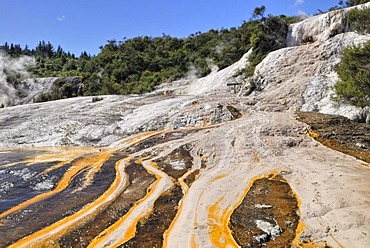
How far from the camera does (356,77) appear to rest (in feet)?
45.0

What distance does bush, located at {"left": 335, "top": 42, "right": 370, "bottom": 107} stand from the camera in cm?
1347

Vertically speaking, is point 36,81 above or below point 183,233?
above

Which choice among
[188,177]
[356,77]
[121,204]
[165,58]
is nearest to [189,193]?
[188,177]

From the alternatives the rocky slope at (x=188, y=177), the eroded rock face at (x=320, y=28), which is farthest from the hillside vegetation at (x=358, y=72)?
the eroded rock face at (x=320, y=28)

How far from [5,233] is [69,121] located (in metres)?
14.9

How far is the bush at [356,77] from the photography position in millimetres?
13466

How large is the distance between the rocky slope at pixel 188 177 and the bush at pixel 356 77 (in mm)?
1872

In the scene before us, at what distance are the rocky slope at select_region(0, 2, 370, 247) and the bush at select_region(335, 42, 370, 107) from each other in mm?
1872

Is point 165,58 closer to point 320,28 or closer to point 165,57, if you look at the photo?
point 165,57

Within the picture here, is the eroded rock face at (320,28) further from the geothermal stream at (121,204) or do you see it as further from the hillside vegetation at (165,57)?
the geothermal stream at (121,204)

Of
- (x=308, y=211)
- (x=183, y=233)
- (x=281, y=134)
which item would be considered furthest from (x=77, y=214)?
(x=281, y=134)

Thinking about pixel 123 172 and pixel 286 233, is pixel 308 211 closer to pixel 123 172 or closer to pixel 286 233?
pixel 286 233

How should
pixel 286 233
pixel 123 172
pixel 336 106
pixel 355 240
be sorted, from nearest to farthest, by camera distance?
pixel 355 240, pixel 286 233, pixel 123 172, pixel 336 106

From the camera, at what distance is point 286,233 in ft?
19.8
